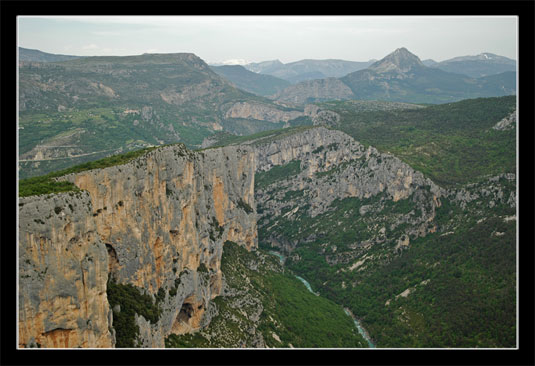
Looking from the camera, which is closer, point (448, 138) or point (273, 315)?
point (273, 315)

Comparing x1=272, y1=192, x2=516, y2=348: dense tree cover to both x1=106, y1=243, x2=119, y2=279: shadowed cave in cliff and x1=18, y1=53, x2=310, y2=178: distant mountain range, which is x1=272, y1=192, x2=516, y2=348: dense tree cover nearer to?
x1=106, y1=243, x2=119, y2=279: shadowed cave in cliff

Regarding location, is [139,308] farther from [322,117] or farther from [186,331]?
[322,117]

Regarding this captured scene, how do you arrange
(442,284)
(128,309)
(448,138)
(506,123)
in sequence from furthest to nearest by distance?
1. (448,138)
2. (506,123)
3. (442,284)
4. (128,309)

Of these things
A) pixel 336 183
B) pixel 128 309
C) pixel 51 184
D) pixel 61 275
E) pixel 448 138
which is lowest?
pixel 128 309

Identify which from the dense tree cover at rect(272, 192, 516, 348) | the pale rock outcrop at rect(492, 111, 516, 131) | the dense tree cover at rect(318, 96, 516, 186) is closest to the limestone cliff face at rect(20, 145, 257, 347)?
the dense tree cover at rect(272, 192, 516, 348)

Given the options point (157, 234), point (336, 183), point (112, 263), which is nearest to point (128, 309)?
point (112, 263)

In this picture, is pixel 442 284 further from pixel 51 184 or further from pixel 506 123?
pixel 51 184

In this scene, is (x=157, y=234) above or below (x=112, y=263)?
above
